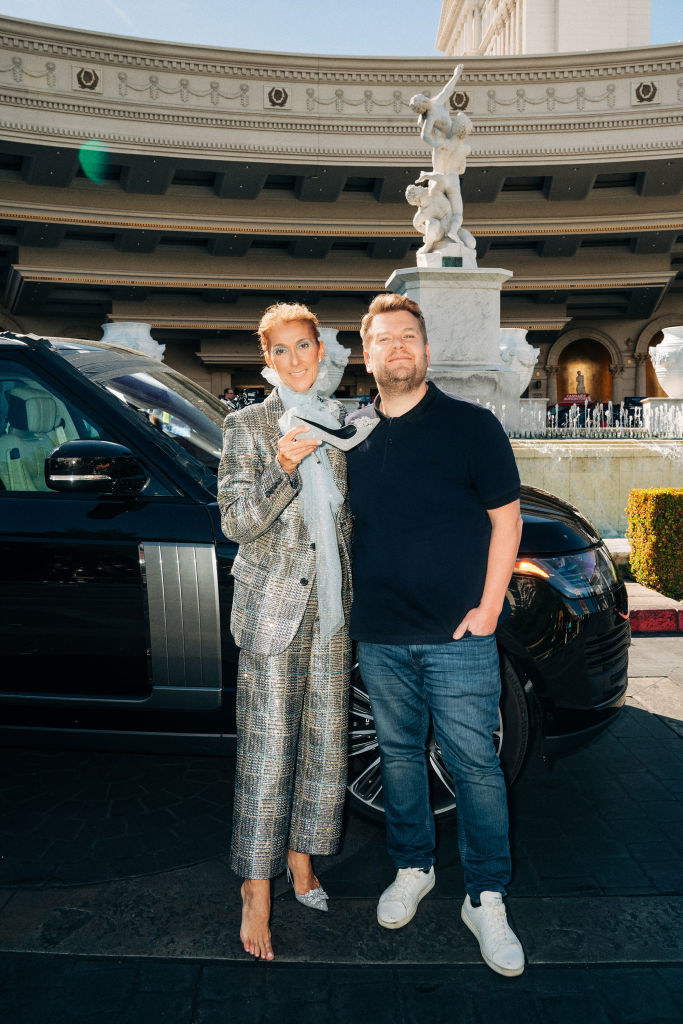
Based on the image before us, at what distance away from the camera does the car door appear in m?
2.82

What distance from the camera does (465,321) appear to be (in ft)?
41.8

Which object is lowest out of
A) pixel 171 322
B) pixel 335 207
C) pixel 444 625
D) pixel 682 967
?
pixel 682 967

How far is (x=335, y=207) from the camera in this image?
3212 cm

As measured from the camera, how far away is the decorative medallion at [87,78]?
91.5ft

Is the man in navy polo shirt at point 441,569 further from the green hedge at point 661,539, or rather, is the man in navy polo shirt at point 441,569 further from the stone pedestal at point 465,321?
the stone pedestal at point 465,321

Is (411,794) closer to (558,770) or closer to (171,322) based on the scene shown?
(558,770)

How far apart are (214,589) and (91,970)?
127 cm

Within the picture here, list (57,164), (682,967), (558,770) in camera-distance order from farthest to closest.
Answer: (57,164) → (558,770) → (682,967)

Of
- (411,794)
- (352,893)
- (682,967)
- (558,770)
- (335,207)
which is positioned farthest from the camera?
(335,207)

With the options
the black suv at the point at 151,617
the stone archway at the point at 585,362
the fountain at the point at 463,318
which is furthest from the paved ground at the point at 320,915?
the stone archway at the point at 585,362

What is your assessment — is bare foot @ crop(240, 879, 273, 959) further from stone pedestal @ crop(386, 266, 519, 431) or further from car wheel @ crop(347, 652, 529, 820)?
stone pedestal @ crop(386, 266, 519, 431)

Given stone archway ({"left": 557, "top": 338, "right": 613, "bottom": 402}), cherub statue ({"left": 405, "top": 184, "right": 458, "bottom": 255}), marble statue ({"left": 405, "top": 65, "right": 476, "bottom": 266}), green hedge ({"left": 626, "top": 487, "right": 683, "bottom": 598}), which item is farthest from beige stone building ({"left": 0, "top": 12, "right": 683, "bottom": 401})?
green hedge ({"left": 626, "top": 487, "right": 683, "bottom": 598})

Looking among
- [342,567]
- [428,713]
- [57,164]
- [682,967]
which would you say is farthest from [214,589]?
[57,164]

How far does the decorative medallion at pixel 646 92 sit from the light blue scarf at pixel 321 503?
33.5 metres
